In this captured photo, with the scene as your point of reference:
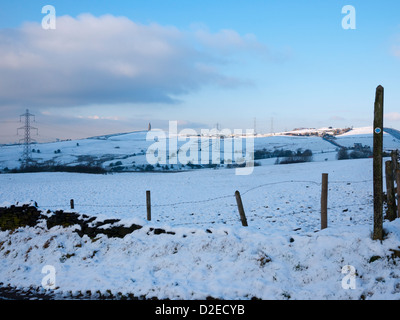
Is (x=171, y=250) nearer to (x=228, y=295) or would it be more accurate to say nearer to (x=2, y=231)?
(x=228, y=295)

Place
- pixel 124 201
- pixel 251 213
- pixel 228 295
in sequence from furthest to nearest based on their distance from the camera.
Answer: pixel 124 201 < pixel 251 213 < pixel 228 295

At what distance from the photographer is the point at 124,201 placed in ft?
82.3

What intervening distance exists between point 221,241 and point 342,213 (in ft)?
25.9

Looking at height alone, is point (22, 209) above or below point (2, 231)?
above

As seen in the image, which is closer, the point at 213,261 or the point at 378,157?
the point at 378,157

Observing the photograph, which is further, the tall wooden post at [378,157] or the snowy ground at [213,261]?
the tall wooden post at [378,157]

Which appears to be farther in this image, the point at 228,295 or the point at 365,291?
the point at 228,295

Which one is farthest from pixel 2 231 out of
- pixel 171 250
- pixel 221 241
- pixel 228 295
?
pixel 228 295

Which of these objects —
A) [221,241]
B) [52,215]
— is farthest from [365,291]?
[52,215]

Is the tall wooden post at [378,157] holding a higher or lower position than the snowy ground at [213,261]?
higher

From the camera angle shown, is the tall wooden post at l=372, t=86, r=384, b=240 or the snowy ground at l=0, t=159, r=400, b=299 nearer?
the snowy ground at l=0, t=159, r=400, b=299

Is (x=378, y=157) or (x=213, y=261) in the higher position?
(x=378, y=157)

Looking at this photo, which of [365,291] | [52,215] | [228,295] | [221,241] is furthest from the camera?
[52,215]

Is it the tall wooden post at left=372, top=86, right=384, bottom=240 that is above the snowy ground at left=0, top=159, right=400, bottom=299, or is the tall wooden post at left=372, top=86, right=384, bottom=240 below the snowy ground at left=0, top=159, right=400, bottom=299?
above
